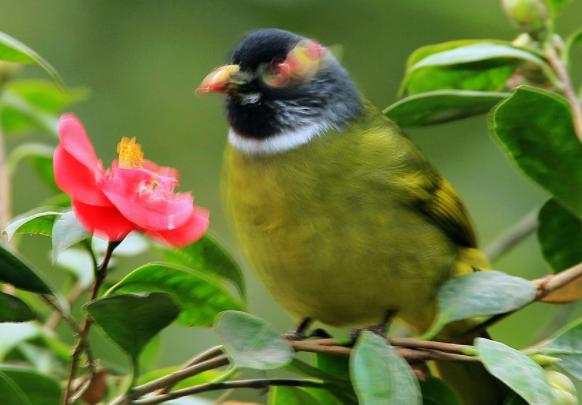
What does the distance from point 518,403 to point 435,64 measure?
696 mm

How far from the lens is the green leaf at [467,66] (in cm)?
229

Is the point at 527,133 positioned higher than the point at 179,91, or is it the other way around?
the point at 527,133

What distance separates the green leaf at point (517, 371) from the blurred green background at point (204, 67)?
2835 millimetres

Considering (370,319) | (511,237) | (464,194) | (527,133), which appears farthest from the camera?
(464,194)

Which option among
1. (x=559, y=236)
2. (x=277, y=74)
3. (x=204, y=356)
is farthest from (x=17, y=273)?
(x=277, y=74)

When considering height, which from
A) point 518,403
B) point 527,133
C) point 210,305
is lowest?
point 518,403

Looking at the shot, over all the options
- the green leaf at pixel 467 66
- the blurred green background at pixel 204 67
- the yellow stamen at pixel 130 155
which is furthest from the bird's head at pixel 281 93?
the blurred green background at pixel 204 67

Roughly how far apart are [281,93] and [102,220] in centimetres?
124

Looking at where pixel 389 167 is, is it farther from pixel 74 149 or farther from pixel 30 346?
pixel 74 149

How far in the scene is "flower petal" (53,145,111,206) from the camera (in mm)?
1658

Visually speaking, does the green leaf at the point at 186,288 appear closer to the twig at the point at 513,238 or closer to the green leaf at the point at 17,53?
the green leaf at the point at 17,53

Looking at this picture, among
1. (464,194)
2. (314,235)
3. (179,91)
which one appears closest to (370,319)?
(314,235)

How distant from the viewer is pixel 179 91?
559cm

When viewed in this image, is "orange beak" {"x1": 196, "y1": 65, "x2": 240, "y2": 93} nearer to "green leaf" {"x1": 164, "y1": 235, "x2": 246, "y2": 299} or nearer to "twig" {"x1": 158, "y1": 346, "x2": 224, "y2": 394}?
"green leaf" {"x1": 164, "y1": 235, "x2": 246, "y2": 299}
